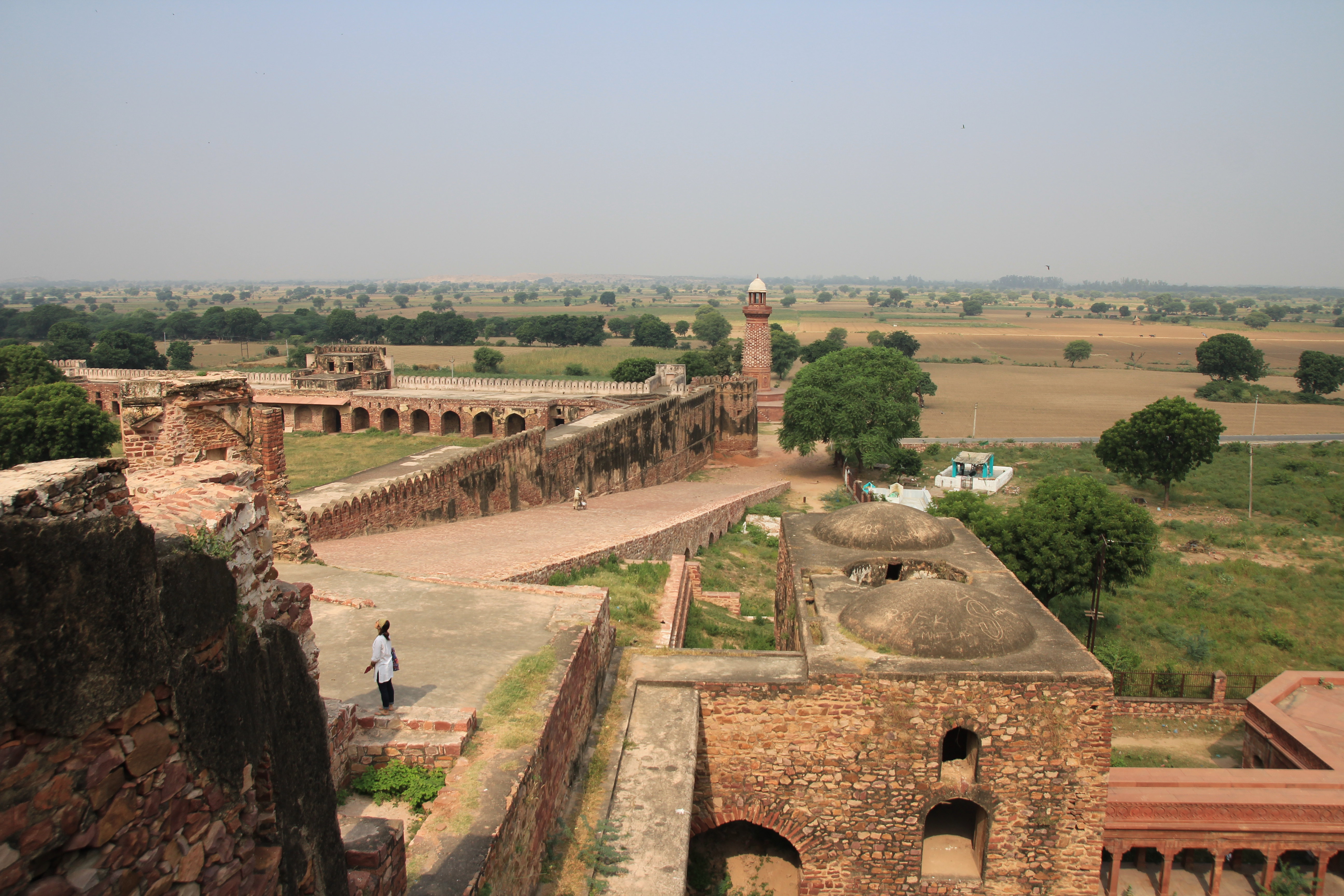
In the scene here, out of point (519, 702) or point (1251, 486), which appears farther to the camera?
point (1251, 486)

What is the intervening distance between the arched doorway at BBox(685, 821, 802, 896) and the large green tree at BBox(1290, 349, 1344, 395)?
56055 mm

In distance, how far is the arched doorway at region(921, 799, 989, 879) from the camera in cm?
880

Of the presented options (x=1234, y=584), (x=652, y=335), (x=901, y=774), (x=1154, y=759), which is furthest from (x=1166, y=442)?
(x=652, y=335)

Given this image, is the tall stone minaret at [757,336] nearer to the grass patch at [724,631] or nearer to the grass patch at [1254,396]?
the grass patch at [724,631]

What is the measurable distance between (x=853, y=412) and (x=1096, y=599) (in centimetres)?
1438

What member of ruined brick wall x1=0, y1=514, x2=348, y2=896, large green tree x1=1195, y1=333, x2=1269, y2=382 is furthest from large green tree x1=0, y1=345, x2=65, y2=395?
large green tree x1=1195, y1=333, x2=1269, y2=382

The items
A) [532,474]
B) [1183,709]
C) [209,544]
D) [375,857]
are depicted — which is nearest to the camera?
[209,544]

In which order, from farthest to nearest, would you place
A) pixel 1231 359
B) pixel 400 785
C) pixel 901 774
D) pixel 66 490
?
pixel 1231 359, pixel 901 774, pixel 400 785, pixel 66 490

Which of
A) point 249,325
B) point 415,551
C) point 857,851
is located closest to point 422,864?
point 857,851

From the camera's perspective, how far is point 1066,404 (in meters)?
50.0

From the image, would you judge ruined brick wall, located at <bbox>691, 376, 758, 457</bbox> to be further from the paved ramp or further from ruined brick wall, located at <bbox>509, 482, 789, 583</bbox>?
the paved ramp

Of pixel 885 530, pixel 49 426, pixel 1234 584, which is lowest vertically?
pixel 1234 584

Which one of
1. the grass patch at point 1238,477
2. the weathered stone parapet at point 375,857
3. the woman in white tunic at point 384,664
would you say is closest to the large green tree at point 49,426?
the woman in white tunic at point 384,664

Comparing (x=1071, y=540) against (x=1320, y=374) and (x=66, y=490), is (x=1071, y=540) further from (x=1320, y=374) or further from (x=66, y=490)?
(x=1320, y=374)
